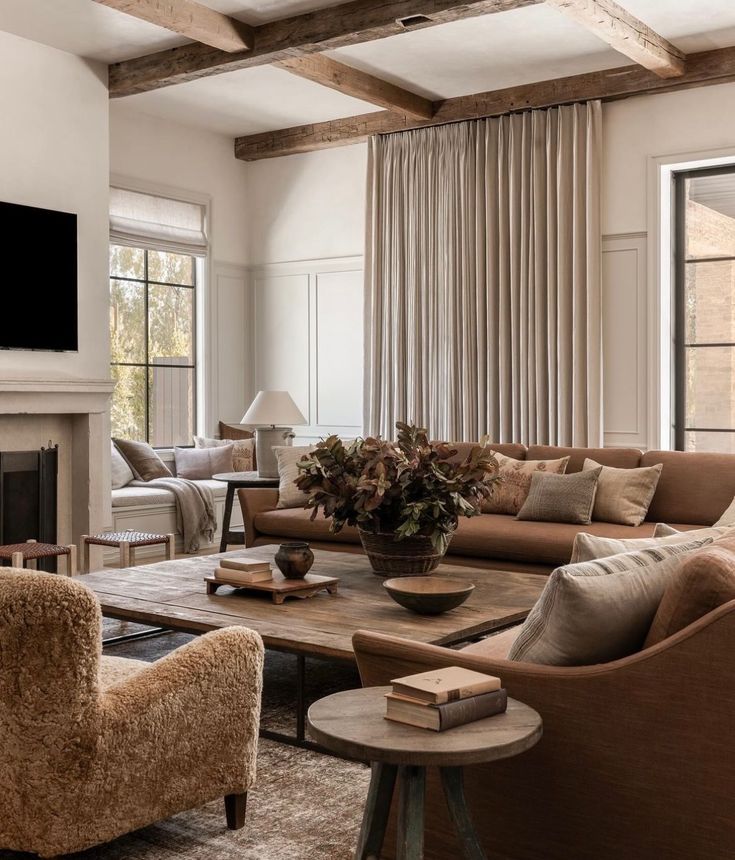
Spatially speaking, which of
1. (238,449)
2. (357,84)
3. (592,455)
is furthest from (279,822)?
(238,449)

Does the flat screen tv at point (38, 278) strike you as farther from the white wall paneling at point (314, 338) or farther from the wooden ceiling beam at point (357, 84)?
the white wall paneling at point (314, 338)

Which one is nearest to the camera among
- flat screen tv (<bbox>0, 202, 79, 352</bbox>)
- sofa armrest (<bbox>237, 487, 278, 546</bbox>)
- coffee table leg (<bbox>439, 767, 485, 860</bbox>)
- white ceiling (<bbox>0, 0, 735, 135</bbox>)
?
coffee table leg (<bbox>439, 767, 485, 860</bbox>)

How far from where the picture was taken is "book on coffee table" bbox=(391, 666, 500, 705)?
67.2 inches

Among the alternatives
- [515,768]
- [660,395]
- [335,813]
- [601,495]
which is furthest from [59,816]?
[660,395]

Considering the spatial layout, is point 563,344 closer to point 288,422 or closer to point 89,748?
point 288,422

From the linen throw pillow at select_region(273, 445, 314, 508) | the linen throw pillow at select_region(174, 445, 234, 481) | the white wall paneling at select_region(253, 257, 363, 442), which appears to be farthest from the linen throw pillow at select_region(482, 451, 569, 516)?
the linen throw pillow at select_region(174, 445, 234, 481)

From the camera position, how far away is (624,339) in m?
6.44

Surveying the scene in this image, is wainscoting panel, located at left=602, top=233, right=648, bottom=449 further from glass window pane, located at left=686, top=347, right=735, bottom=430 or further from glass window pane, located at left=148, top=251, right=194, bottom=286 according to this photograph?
glass window pane, located at left=148, top=251, right=194, bottom=286

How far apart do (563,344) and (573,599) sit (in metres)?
4.80

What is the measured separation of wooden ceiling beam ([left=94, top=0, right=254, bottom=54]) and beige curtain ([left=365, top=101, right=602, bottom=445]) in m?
1.95

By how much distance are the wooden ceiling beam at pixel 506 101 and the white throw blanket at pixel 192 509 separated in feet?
8.91

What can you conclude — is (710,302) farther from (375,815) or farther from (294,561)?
(375,815)

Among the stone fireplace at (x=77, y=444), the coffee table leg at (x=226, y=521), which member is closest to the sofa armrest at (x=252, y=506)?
the coffee table leg at (x=226, y=521)

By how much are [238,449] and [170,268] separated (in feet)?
4.82
